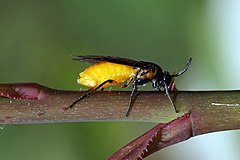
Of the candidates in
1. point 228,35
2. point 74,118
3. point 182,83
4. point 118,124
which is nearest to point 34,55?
point 118,124

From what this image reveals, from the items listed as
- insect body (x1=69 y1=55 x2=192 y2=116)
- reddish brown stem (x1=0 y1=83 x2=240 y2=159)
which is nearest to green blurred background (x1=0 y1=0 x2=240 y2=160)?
insect body (x1=69 y1=55 x2=192 y2=116)

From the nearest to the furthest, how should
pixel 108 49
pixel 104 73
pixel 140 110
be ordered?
pixel 140 110, pixel 104 73, pixel 108 49

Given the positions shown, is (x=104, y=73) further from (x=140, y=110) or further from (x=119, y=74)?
(x=140, y=110)

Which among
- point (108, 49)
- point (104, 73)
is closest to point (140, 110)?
point (104, 73)

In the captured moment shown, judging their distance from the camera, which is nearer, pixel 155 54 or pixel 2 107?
pixel 2 107

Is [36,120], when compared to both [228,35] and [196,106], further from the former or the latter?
[228,35]

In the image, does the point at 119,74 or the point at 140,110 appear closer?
the point at 140,110

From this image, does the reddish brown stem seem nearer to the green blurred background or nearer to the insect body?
the insect body
